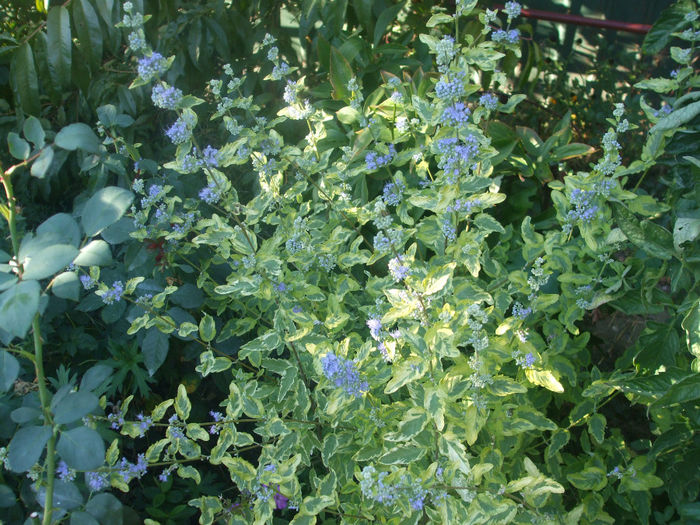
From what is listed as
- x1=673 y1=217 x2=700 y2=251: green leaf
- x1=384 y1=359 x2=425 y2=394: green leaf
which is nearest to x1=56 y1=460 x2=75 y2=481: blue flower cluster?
x1=384 y1=359 x2=425 y2=394: green leaf

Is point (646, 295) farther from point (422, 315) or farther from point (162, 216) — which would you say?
point (162, 216)

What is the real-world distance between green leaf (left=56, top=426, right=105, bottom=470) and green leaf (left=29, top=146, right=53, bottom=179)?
50 cm

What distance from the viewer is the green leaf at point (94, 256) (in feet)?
3.50

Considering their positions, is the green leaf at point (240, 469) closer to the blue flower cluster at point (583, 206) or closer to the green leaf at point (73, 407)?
the green leaf at point (73, 407)

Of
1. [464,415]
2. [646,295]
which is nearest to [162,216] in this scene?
[464,415]

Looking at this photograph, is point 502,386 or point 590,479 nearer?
point 502,386

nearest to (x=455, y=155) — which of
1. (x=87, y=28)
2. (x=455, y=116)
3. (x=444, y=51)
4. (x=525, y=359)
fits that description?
(x=455, y=116)

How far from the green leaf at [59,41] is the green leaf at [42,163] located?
988 millimetres

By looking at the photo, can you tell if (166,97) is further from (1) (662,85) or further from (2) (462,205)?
(1) (662,85)

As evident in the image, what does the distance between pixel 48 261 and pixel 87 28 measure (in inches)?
53.5

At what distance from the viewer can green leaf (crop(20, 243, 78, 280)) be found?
0.97 m

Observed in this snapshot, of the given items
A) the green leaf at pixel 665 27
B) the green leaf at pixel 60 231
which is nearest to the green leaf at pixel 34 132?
the green leaf at pixel 60 231

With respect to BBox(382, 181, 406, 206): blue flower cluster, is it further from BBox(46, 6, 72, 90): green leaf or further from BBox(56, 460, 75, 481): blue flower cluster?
BBox(46, 6, 72, 90): green leaf

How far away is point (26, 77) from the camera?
2.06 meters
